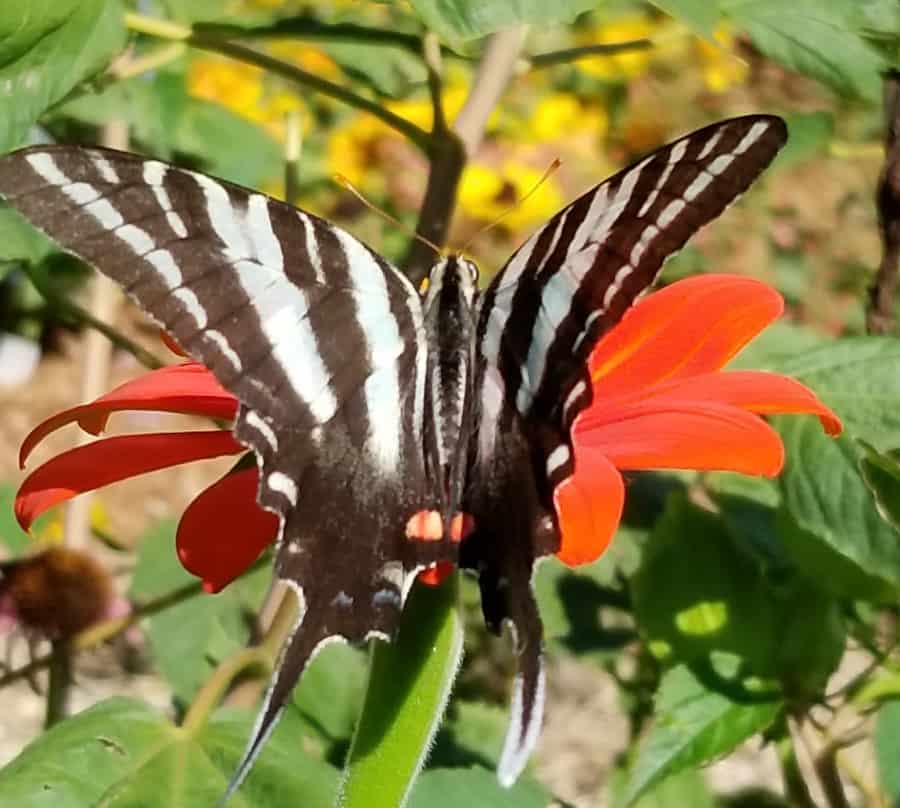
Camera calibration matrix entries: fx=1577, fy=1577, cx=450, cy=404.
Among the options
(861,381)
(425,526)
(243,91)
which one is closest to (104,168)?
(425,526)

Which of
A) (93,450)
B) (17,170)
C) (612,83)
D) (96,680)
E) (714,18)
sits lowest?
(96,680)

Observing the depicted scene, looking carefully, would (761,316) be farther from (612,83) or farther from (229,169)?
(612,83)

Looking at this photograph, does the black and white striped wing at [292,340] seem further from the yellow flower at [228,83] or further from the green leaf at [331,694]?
the yellow flower at [228,83]

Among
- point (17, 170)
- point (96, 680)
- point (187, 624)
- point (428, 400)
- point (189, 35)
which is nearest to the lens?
point (17, 170)

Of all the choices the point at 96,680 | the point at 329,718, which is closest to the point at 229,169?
the point at 329,718

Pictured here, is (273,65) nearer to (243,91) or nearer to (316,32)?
(316,32)

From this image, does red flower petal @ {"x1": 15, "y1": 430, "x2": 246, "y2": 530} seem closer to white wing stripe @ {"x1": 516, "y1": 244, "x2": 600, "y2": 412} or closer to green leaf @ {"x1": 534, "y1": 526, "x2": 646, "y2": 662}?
white wing stripe @ {"x1": 516, "y1": 244, "x2": 600, "y2": 412}

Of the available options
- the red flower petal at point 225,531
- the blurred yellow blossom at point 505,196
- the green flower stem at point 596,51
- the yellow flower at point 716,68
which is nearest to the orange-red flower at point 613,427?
the red flower petal at point 225,531

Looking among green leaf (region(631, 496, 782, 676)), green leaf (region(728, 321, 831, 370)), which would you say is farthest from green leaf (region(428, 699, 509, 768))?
green leaf (region(728, 321, 831, 370))
